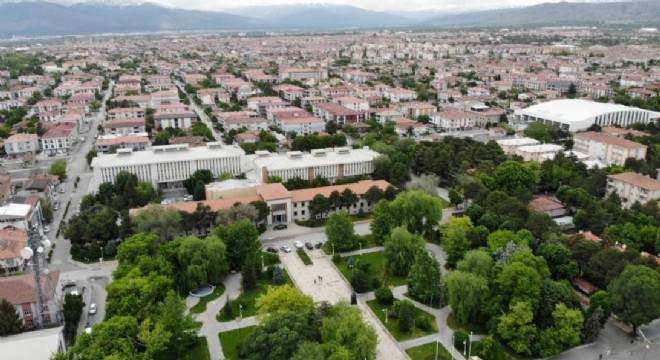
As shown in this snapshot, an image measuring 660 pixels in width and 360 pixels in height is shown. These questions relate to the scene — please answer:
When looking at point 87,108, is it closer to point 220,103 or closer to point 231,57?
point 220,103

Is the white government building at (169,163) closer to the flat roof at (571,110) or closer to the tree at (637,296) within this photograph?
the tree at (637,296)

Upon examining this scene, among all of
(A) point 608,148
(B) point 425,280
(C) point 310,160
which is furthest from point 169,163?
(A) point 608,148

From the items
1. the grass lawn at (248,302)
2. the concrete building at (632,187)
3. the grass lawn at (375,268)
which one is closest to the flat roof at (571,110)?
the concrete building at (632,187)

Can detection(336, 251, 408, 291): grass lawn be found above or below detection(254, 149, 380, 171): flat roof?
below

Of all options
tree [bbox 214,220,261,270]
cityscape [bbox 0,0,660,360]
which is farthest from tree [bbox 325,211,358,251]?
tree [bbox 214,220,261,270]

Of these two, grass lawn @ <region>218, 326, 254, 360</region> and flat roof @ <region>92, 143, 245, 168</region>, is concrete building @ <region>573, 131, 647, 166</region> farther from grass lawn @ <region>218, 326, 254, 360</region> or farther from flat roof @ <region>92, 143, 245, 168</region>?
grass lawn @ <region>218, 326, 254, 360</region>
